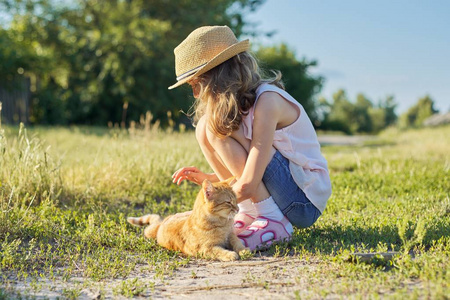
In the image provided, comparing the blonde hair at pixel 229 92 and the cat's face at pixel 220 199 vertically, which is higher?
the blonde hair at pixel 229 92

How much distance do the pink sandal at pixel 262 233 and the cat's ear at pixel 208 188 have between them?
0.49 meters

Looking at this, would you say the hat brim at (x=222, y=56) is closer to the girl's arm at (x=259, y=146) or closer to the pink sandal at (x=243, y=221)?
the girl's arm at (x=259, y=146)

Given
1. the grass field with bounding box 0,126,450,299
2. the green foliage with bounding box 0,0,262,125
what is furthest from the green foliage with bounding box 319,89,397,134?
the grass field with bounding box 0,126,450,299

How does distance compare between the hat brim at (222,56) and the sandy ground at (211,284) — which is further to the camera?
the hat brim at (222,56)

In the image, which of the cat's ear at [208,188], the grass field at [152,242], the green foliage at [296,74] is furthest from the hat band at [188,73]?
the green foliage at [296,74]

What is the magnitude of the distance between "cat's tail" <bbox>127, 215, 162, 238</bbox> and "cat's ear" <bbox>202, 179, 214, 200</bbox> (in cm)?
84

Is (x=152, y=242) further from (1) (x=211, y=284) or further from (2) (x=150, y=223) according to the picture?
(1) (x=211, y=284)

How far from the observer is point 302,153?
3.71 meters

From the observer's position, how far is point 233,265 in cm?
312

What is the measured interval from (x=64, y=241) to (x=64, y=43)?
1744 centimetres

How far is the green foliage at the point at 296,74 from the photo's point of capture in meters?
27.3

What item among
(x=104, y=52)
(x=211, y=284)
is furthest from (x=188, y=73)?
(x=104, y=52)

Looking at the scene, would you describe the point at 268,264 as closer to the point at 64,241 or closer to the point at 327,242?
the point at 327,242

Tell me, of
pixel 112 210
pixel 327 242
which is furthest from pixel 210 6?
pixel 327 242
